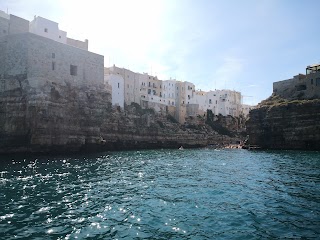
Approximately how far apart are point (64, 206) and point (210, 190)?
9.18 m

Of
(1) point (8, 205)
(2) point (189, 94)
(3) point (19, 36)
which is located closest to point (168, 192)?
(1) point (8, 205)

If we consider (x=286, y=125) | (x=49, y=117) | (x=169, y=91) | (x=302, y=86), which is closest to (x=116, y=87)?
(x=169, y=91)

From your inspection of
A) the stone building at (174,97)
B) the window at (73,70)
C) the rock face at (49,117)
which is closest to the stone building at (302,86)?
the stone building at (174,97)

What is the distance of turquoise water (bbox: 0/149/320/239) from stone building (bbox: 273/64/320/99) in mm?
46270

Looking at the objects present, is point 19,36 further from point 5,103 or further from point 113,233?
point 113,233

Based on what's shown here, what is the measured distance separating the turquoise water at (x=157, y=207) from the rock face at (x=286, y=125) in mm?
39232

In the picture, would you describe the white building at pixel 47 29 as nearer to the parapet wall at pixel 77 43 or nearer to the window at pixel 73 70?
the parapet wall at pixel 77 43

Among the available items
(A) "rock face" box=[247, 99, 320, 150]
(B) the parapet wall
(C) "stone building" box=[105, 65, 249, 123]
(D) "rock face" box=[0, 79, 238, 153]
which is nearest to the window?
(D) "rock face" box=[0, 79, 238, 153]

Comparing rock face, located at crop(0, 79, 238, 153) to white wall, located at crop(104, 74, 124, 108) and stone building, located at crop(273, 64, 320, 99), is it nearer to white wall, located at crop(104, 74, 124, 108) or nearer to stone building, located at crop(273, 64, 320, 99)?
white wall, located at crop(104, 74, 124, 108)

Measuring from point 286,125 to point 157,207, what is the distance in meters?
55.1

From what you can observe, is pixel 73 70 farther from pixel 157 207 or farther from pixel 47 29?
pixel 157 207

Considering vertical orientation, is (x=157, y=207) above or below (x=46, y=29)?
below

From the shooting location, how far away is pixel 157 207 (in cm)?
1436

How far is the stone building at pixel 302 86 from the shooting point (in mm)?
62125
